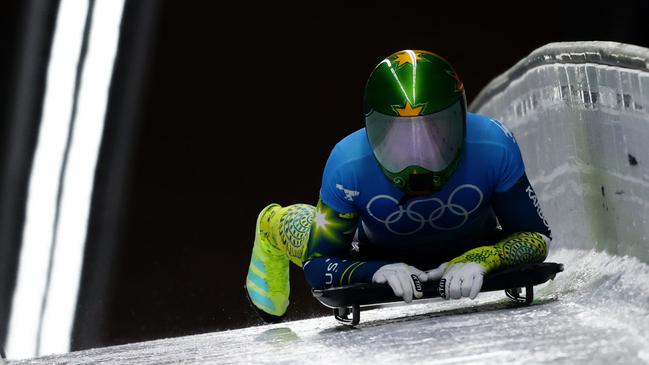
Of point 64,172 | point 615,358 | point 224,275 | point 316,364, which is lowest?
point 224,275

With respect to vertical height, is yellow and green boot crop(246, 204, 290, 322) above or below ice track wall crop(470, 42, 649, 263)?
below

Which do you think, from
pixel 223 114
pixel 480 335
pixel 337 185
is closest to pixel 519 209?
pixel 337 185

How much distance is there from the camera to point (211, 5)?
11.9 meters

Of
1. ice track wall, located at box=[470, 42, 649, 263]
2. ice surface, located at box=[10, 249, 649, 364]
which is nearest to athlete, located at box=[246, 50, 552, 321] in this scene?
ice surface, located at box=[10, 249, 649, 364]

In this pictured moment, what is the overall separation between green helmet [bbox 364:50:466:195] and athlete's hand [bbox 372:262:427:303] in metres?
0.32

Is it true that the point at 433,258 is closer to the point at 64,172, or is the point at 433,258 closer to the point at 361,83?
the point at 64,172

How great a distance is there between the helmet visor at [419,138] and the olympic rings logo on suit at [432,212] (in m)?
0.24

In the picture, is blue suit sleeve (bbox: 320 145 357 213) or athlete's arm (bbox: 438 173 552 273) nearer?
athlete's arm (bbox: 438 173 552 273)

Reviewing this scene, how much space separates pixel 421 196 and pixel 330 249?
0.48 metres

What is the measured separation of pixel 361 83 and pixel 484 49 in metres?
1.44

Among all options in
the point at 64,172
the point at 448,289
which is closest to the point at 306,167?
the point at 64,172

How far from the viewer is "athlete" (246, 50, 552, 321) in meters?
4.70

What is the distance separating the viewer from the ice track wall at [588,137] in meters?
4.81

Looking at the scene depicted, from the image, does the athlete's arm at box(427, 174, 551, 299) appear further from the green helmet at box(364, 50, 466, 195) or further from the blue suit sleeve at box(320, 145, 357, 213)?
the blue suit sleeve at box(320, 145, 357, 213)
